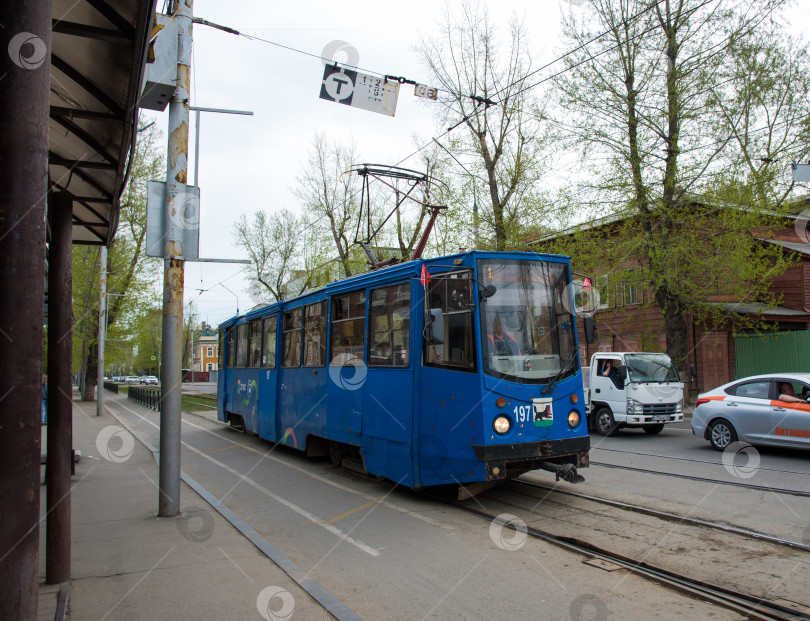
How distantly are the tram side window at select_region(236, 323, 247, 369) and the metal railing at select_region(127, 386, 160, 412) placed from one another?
647 inches

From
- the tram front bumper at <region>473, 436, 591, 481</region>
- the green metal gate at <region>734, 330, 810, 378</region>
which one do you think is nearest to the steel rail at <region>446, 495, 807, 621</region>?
the tram front bumper at <region>473, 436, 591, 481</region>

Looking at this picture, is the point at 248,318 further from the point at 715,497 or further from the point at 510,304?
the point at 715,497

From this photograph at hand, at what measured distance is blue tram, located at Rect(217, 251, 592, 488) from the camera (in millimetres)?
7672

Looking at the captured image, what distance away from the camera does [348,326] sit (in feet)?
33.4

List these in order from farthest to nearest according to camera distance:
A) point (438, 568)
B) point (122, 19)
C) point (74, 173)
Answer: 1. point (74, 173)
2. point (438, 568)
3. point (122, 19)

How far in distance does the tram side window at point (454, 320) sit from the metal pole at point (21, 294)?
5544mm

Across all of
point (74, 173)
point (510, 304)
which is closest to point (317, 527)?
point (510, 304)

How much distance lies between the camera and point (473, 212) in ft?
87.3

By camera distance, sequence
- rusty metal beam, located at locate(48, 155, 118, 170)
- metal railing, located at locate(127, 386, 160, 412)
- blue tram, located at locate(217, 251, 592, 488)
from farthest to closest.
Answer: metal railing, located at locate(127, 386, 160, 412)
blue tram, located at locate(217, 251, 592, 488)
rusty metal beam, located at locate(48, 155, 118, 170)

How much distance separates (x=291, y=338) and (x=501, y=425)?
637 cm

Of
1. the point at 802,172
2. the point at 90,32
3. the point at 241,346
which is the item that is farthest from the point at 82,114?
the point at 802,172

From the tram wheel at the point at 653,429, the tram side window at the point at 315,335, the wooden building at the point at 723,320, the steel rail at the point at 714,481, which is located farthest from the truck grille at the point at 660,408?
the tram side window at the point at 315,335

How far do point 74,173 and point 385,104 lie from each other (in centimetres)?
559

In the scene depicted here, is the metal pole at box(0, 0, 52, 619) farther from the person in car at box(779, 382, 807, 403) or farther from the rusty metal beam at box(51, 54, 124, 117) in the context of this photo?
the person in car at box(779, 382, 807, 403)
